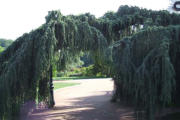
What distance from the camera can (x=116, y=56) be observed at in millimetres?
6184

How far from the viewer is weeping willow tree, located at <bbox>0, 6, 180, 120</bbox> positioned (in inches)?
211

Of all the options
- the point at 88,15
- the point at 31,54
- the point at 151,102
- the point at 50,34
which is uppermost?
the point at 88,15

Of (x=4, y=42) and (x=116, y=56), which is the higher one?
(x=4, y=42)

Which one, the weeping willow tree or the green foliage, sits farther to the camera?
the green foliage

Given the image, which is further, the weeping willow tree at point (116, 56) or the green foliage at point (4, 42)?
the green foliage at point (4, 42)

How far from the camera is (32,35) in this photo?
7.68 metres

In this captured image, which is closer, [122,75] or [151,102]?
[151,102]

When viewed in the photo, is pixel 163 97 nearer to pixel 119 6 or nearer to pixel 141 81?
pixel 141 81

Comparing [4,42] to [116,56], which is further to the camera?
[4,42]

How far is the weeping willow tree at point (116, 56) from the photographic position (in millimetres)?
5352

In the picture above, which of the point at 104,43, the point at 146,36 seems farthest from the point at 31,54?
the point at 146,36

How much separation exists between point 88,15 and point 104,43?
90.9 inches

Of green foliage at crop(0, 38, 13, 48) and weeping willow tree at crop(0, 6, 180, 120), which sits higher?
green foliage at crop(0, 38, 13, 48)

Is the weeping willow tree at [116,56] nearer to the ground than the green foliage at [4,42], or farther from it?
nearer to the ground
